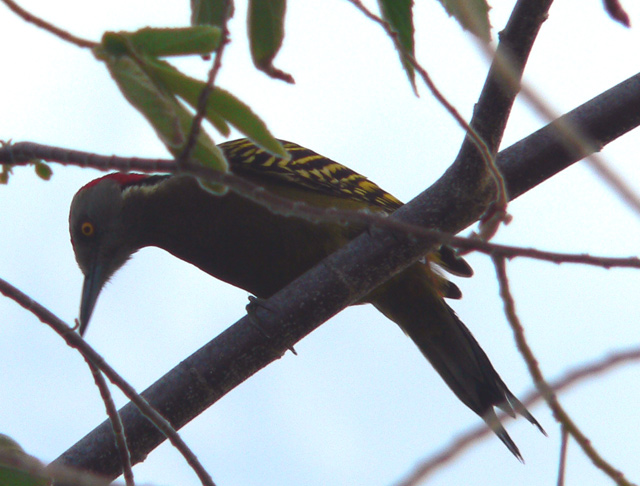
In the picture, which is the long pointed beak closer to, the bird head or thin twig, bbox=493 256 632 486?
the bird head

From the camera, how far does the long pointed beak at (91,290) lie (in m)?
5.23

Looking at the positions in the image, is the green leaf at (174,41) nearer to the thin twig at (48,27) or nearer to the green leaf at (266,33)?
the thin twig at (48,27)

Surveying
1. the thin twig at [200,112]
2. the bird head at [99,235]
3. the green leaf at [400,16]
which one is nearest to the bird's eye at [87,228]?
the bird head at [99,235]

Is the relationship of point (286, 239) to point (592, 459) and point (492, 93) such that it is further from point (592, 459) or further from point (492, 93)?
point (592, 459)

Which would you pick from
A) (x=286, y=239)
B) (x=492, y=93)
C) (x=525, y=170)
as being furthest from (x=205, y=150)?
(x=286, y=239)

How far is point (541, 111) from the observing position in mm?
1338

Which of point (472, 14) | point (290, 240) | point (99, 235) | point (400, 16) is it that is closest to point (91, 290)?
point (99, 235)

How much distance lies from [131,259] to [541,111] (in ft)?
14.5

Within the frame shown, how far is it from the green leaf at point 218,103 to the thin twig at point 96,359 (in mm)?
930

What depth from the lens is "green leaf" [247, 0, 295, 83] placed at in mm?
2273

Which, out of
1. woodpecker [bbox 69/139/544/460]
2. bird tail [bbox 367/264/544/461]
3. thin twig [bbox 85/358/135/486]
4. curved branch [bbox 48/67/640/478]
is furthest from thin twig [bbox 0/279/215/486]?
bird tail [bbox 367/264/544/461]

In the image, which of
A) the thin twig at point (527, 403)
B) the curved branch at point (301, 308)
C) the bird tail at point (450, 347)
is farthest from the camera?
the bird tail at point (450, 347)

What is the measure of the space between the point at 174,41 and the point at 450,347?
353 cm

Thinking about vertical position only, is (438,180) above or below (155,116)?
above
